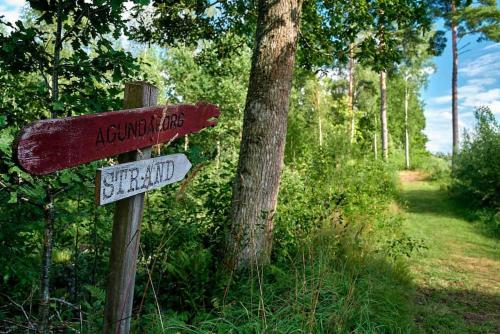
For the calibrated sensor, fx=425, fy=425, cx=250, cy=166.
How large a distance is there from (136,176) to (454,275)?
648 cm

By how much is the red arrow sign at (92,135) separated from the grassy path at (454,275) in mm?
3721

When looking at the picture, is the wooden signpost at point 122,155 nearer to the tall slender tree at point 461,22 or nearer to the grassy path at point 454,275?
the grassy path at point 454,275

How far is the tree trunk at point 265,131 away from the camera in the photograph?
15.3 feet

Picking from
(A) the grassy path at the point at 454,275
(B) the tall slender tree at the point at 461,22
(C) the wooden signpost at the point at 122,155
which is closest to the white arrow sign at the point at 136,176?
(C) the wooden signpost at the point at 122,155

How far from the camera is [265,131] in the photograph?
4.69 metres

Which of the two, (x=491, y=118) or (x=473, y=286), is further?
(x=491, y=118)

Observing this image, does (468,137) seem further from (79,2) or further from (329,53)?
(79,2)

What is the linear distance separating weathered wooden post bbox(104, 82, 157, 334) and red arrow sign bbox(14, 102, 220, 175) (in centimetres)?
12

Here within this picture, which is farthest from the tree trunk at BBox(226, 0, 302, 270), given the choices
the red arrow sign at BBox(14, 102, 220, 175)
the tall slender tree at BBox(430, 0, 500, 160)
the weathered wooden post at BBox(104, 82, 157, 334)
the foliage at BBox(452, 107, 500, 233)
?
the tall slender tree at BBox(430, 0, 500, 160)

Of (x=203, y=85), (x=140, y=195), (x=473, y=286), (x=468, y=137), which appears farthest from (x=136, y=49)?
(x=140, y=195)

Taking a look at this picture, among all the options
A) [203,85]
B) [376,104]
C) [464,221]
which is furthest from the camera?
[376,104]

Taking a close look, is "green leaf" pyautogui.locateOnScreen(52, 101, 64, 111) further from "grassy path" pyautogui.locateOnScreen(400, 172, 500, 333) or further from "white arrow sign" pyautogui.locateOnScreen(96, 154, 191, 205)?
"grassy path" pyautogui.locateOnScreen(400, 172, 500, 333)

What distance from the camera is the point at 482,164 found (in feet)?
43.3

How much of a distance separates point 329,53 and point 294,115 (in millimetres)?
12699
